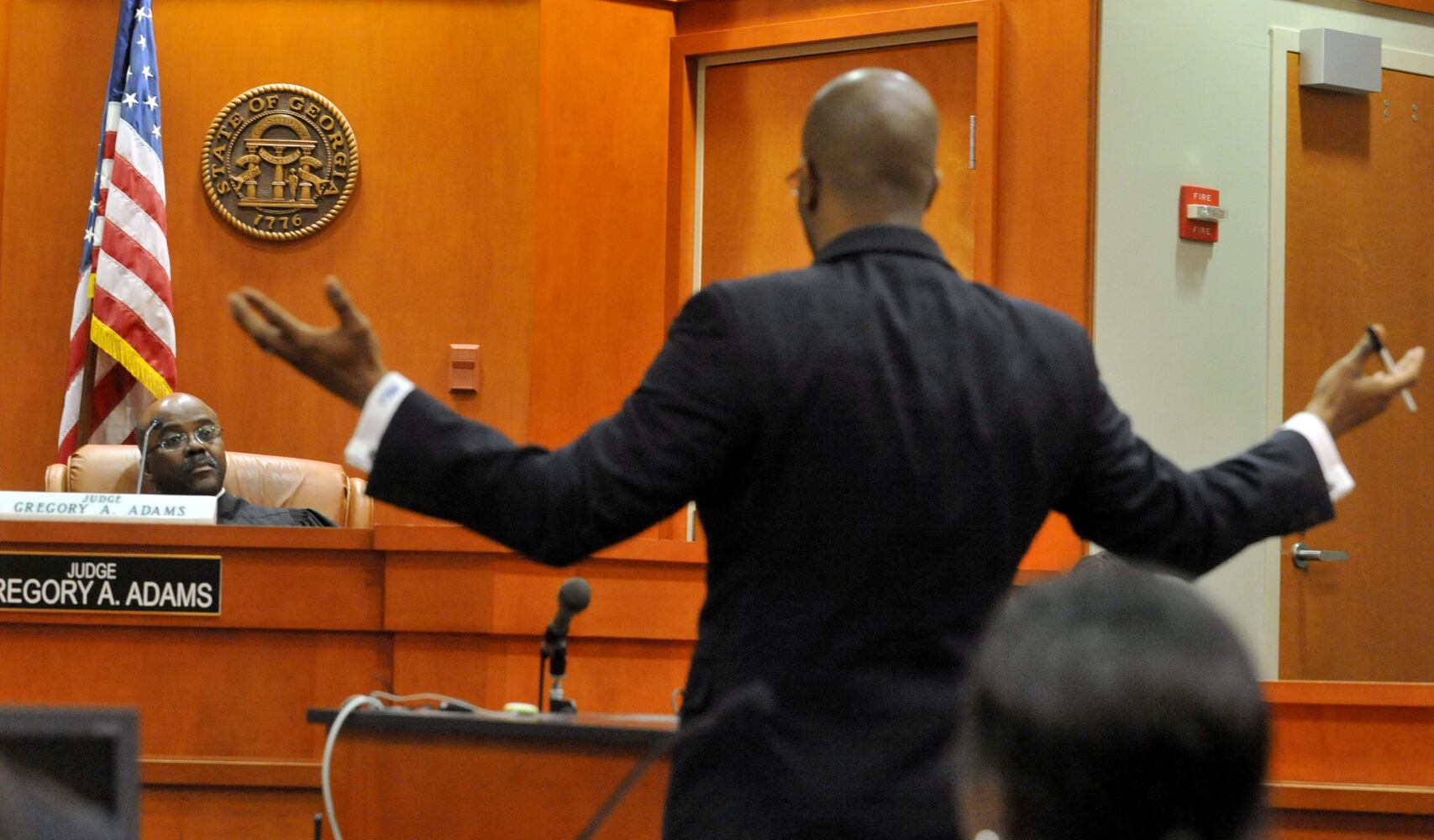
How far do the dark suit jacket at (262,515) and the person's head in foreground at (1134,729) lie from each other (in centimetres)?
433

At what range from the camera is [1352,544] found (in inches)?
210

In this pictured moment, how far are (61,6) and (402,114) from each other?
1.37 meters

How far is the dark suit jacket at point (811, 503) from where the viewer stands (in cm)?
144

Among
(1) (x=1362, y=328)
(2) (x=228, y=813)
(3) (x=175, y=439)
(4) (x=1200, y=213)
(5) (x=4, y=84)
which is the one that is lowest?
(2) (x=228, y=813)

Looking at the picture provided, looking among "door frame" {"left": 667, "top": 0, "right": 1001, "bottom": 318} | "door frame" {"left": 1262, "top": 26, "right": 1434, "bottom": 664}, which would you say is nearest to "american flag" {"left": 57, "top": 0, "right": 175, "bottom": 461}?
"door frame" {"left": 667, "top": 0, "right": 1001, "bottom": 318}

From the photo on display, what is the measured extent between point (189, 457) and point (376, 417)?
3.70 metres

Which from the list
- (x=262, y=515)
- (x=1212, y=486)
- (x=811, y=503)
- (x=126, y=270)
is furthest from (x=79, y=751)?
(x=126, y=270)

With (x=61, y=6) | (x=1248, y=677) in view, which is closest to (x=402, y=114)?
(x=61, y=6)

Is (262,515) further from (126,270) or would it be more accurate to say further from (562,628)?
(562,628)

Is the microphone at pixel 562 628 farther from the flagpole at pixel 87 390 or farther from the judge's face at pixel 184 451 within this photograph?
A: the flagpole at pixel 87 390

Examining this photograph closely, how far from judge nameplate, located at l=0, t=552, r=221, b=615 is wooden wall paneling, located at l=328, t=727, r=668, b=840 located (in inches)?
40.3

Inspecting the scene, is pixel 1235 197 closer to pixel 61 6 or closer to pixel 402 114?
pixel 402 114

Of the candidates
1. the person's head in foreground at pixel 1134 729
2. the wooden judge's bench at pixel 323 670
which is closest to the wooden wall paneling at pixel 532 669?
the wooden judge's bench at pixel 323 670

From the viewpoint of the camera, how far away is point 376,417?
1540 mm
